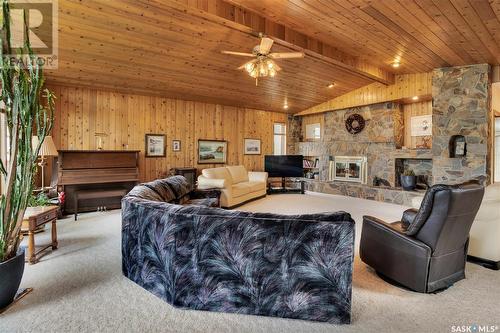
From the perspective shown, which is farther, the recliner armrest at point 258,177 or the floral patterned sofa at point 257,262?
the recliner armrest at point 258,177

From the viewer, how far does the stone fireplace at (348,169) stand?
26.2ft

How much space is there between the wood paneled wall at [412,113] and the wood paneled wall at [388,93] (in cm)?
42

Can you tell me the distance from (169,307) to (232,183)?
15.4 feet

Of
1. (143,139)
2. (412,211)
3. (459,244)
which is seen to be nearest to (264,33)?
(412,211)

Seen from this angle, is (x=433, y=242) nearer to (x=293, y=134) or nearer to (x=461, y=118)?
(x=461, y=118)

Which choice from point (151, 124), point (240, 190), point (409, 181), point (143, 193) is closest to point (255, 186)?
point (240, 190)

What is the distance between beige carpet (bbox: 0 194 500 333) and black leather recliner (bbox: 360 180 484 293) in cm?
14

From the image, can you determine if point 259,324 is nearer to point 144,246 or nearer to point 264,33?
point 144,246

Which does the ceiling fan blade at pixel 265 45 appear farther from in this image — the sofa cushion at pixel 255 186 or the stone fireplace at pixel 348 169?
the stone fireplace at pixel 348 169

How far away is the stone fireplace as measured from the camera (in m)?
7.99

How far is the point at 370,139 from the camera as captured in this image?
7863 millimetres

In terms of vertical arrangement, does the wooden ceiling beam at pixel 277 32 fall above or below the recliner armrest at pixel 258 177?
above

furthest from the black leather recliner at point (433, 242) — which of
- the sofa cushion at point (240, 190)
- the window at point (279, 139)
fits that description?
the window at point (279, 139)
